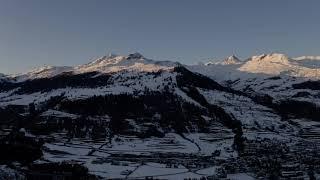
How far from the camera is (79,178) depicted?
17000 cm

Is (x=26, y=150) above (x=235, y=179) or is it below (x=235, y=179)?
above

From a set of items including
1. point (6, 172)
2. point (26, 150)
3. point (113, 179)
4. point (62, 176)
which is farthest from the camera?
point (113, 179)

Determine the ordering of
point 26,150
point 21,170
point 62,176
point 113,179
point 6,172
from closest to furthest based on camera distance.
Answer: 1. point 6,172
2. point 21,170
3. point 62,176
4. point 26,150
5. point 113,179

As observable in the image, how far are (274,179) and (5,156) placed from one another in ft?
289

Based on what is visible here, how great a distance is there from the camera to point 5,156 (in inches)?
5684

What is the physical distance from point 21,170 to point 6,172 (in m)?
12.6

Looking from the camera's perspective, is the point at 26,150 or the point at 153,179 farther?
the point at 153,179

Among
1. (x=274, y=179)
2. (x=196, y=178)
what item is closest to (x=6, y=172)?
(x=196, y=178)

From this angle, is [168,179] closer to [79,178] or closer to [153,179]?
[153,179]

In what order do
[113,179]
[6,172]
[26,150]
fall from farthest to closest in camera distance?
[113,179] < [26,150] < [6,172]

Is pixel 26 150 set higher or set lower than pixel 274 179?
higher

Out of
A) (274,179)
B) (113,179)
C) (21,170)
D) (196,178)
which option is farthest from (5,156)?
(274,179)

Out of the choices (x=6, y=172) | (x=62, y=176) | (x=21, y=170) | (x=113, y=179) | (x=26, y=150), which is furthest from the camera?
(x=113, y=179)

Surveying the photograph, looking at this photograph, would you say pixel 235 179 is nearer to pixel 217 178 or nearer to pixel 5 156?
pixel 217 178
